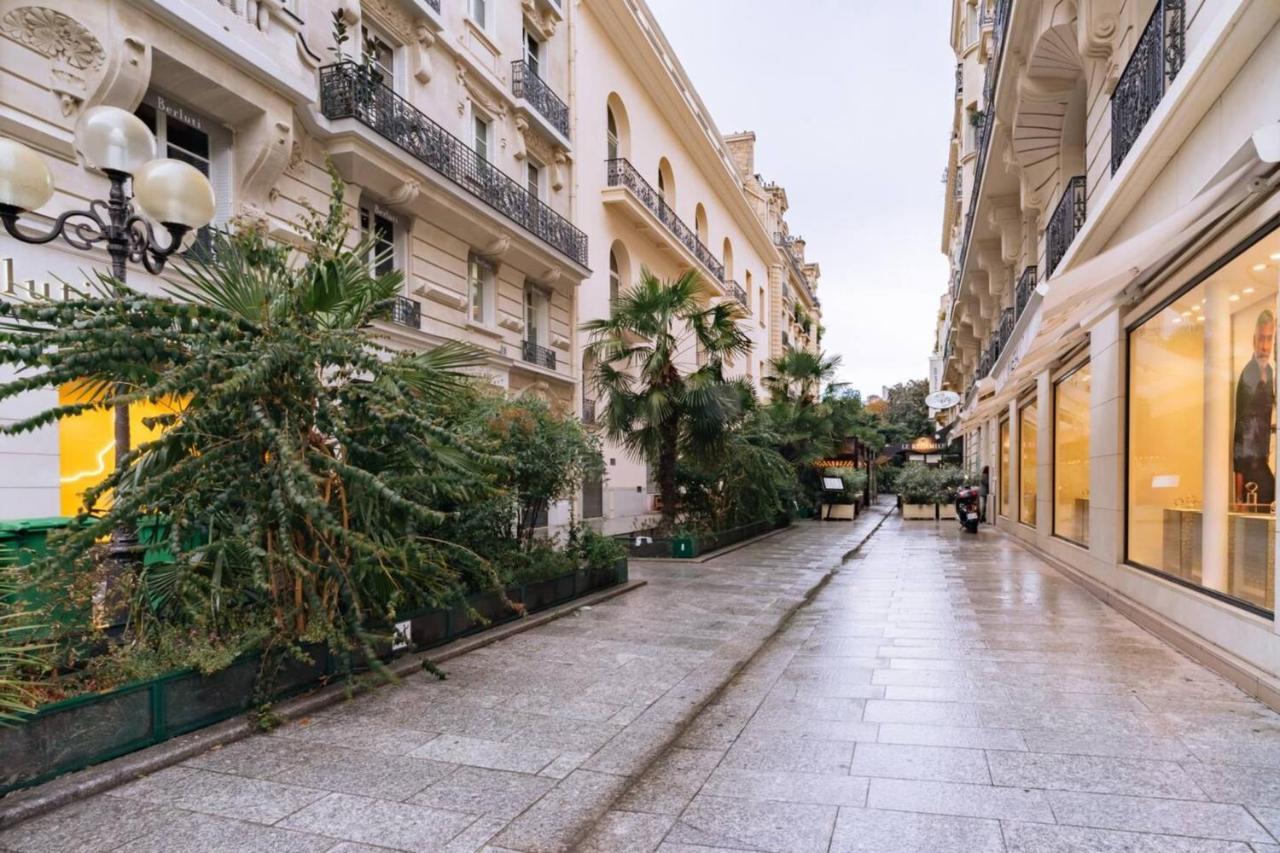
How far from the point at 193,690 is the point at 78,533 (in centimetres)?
108

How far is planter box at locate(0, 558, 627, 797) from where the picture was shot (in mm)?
3488

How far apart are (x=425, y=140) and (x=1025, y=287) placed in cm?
1193

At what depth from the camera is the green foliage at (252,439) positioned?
13.7ft

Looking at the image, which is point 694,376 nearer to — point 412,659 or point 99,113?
point 412,659

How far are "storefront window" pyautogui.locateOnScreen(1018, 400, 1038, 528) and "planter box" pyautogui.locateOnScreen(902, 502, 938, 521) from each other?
7.35 metres

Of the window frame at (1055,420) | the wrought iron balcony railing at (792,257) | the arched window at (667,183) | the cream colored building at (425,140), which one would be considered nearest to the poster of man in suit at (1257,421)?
the window frame at (1055,420)

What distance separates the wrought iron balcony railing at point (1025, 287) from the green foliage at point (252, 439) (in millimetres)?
12596

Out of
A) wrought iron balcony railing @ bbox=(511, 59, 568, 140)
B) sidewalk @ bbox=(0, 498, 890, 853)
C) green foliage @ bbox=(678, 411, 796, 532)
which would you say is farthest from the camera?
wrought iron balcony railing @ bbox=(511, 59, 568, 140)

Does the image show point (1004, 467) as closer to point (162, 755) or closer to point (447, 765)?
point (447, 765)

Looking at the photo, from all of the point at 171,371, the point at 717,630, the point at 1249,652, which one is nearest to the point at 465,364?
the point at 171,371

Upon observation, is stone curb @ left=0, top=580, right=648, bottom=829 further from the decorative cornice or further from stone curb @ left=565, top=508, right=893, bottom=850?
the decorative cornice

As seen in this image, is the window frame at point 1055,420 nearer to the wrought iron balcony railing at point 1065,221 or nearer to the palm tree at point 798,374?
the wrought iron balcony railing at point 1065,221

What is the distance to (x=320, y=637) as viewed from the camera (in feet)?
15.1

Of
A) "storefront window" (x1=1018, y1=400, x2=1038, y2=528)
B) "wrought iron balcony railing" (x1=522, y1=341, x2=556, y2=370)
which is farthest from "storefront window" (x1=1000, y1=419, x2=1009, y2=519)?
"wrought iron balcony railing" (x1=522, y1=341, x2=556, y2=370)
